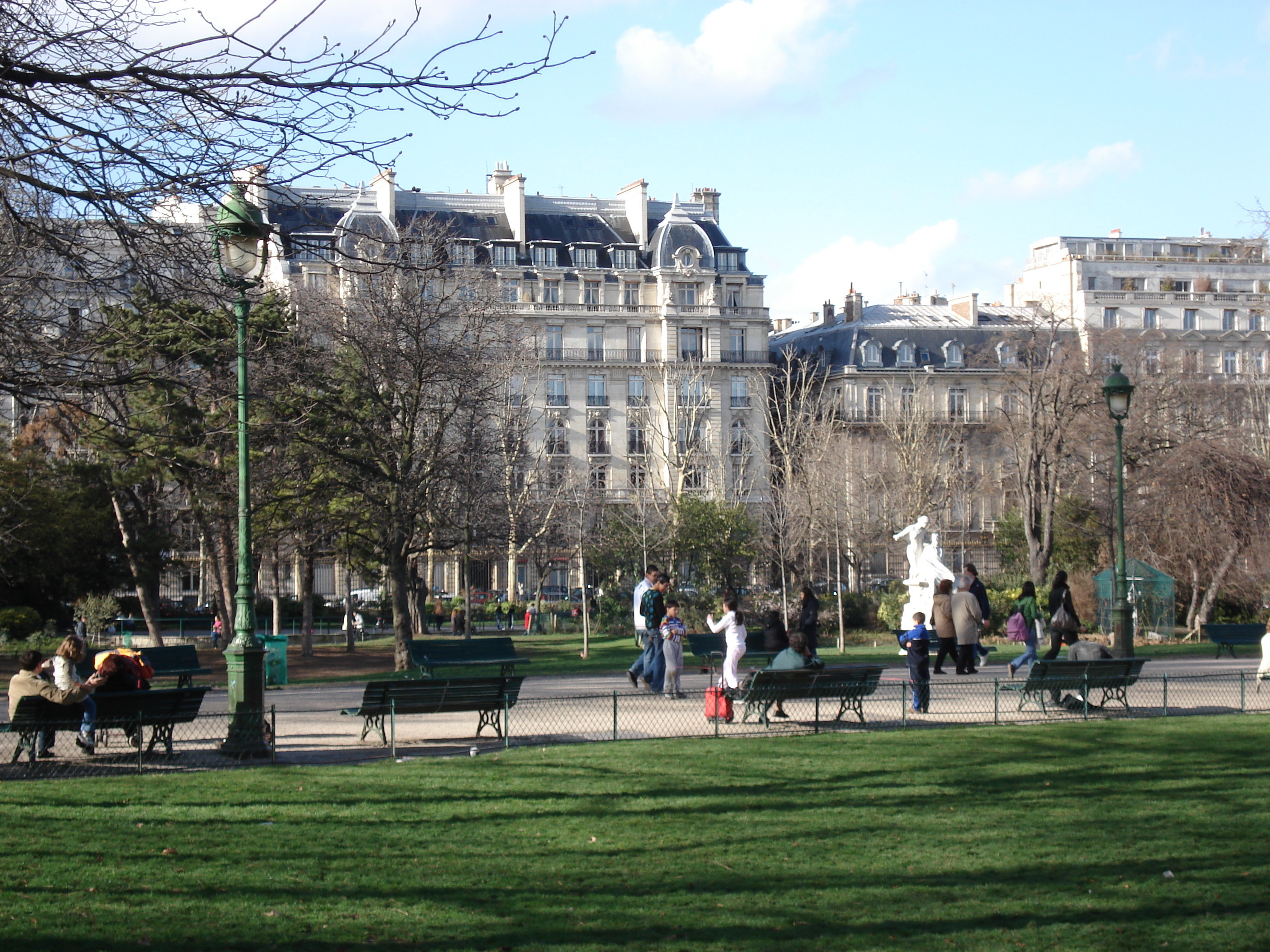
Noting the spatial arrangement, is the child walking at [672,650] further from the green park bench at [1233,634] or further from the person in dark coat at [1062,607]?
the green park bench at [1233,634]

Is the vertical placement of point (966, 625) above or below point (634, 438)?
below

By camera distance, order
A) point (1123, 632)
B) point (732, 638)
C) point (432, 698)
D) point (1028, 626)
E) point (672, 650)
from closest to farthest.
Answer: point (432, 698)
point (732, 638)
point (672, 650)
point (1123, 632)
point (1028, 626)

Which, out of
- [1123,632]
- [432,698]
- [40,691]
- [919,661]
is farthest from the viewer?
[1123,632]

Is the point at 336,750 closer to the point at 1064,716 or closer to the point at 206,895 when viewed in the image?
the point at 206,895

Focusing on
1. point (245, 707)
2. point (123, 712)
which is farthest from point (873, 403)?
point (123, 712)

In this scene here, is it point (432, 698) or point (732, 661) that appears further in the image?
point (732, 661)

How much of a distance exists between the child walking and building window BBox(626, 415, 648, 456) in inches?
1745

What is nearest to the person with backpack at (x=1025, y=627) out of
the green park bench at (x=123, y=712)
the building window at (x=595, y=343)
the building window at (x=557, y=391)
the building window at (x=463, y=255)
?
the green park bench at (x=123, y=712)

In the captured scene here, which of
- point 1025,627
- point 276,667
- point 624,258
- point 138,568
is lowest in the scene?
point 276,667

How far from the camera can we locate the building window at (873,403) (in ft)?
224

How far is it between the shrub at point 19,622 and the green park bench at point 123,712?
21396mm

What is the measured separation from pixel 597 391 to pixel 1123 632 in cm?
4764

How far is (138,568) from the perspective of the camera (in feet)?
104

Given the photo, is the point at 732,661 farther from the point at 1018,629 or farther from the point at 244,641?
the point at 1018,629
